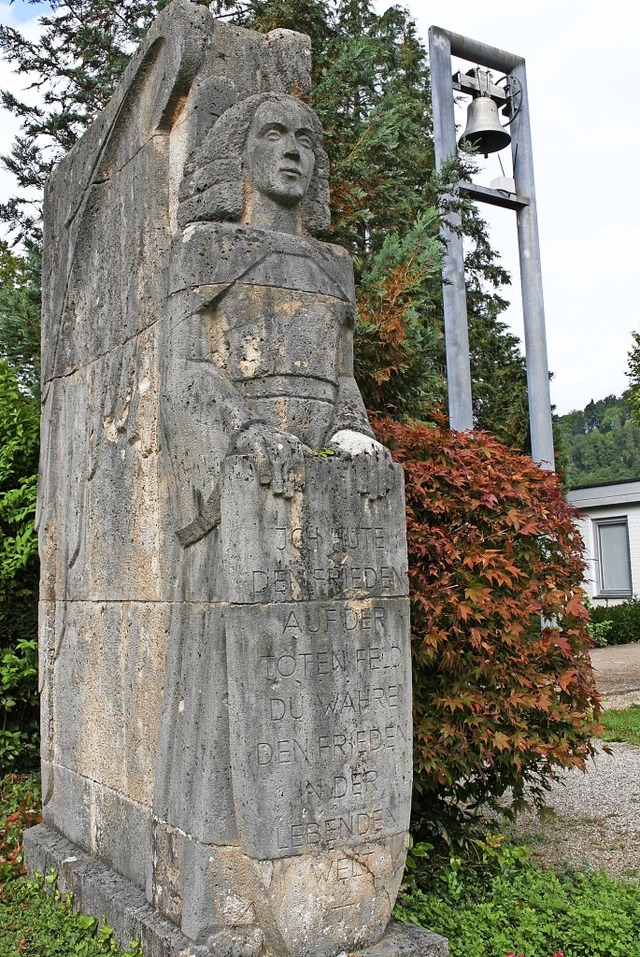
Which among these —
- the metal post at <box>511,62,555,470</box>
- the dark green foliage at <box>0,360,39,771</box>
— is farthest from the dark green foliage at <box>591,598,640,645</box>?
the dark green foliage at <box>0,360,39,771</box>

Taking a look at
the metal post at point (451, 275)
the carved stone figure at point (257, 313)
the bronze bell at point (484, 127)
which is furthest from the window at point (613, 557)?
the carved stone figure at point (257, 313)

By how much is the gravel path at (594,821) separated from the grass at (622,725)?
475 mm

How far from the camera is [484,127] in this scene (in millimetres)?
9586

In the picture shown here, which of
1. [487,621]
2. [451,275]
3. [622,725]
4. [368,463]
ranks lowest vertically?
[622,725]

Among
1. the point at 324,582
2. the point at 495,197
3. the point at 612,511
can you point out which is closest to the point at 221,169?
the point at 324,582

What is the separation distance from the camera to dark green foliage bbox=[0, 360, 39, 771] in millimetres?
6777

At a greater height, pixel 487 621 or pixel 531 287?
pixel 531 287

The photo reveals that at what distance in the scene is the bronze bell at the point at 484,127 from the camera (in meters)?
9.61

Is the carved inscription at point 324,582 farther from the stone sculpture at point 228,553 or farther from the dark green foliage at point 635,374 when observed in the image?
the dark green foliage at point 635,374

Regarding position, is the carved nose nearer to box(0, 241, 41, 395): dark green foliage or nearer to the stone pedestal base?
the stone pedestal base

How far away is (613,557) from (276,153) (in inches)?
797

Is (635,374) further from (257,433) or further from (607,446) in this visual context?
(607,446)

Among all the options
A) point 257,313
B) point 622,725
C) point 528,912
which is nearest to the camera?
point 257,313

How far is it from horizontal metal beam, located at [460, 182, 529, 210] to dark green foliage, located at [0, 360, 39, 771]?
485 cm
